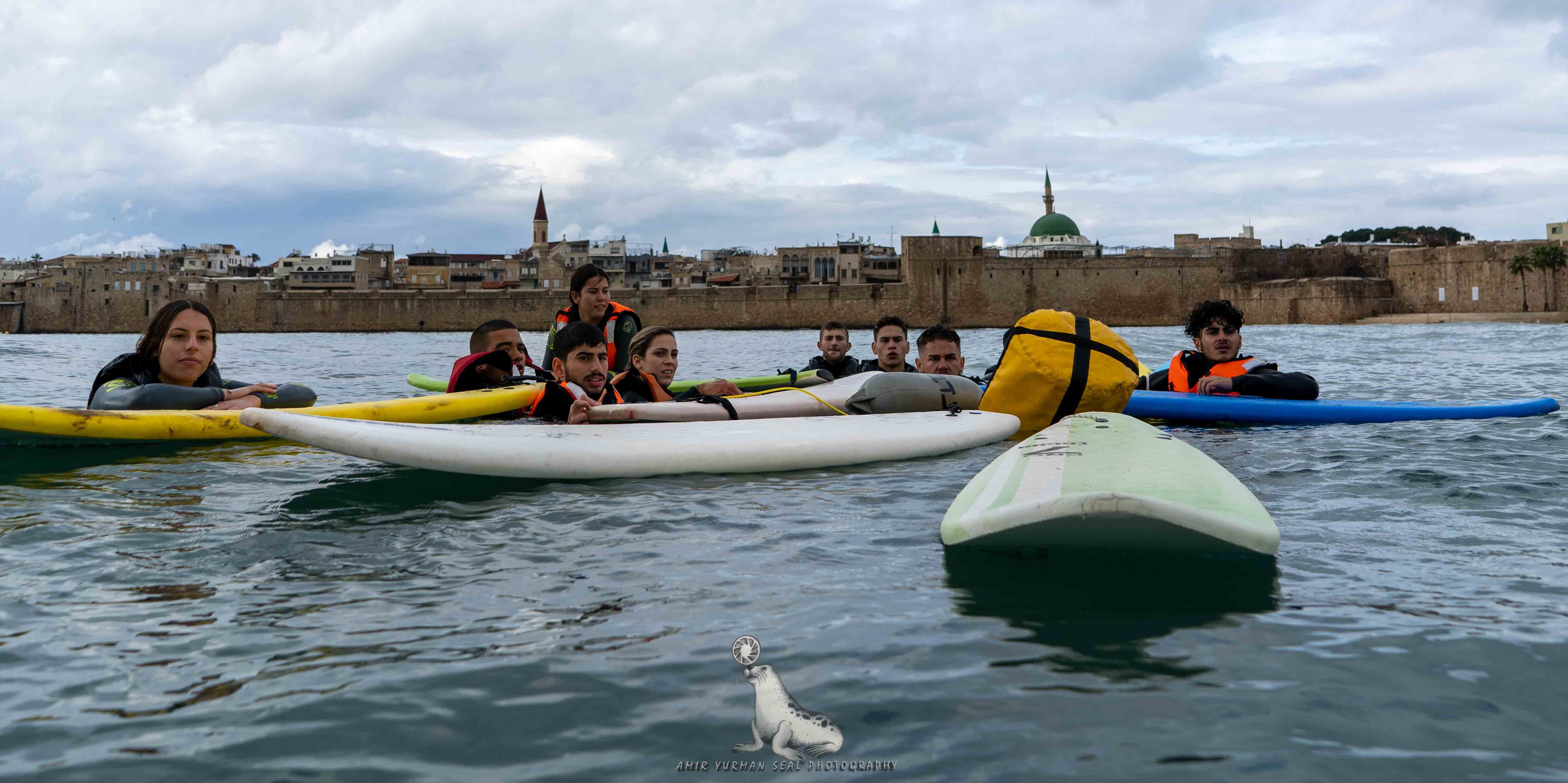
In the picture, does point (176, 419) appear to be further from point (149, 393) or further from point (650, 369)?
point (650, 369)

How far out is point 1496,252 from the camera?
42844 mm

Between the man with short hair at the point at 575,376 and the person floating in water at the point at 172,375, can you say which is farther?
the man with short hair at the point at 575,376

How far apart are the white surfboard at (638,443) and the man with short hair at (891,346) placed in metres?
1.22

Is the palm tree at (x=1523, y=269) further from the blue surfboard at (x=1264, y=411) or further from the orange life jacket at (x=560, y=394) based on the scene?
the orange life jacket at (x=560, y=394)

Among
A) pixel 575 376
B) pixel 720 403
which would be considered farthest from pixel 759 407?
pixel 575 376

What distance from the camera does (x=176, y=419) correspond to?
506 cm

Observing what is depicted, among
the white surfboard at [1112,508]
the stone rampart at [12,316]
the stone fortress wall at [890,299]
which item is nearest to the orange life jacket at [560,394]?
the white surfboard at [1112,508]

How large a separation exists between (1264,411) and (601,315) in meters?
4.22

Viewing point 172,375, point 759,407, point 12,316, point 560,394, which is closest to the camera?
point 172,375

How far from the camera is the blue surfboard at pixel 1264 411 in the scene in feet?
22.9

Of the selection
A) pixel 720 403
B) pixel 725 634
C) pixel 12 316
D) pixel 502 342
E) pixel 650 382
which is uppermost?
pixel 12 316

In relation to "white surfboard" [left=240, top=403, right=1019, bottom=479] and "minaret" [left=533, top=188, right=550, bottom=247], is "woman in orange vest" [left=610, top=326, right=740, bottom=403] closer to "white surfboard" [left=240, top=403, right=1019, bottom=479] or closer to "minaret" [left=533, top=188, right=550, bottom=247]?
"white surfboard" [left=240, top=403, right=1019, bottom=479]

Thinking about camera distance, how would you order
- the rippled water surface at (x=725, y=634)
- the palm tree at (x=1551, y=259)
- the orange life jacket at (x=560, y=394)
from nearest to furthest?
1. the rippled water surface at (x=725, y=634)
2. the orange life jacket at (x=560, y=394)
3. the palm tree at (x=1551, y=259)

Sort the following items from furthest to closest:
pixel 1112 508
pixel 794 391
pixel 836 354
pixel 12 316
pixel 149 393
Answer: pixel 12 316, pixel 836 354, pixel 794 391, pixel 149 393, pixel 1112 508
